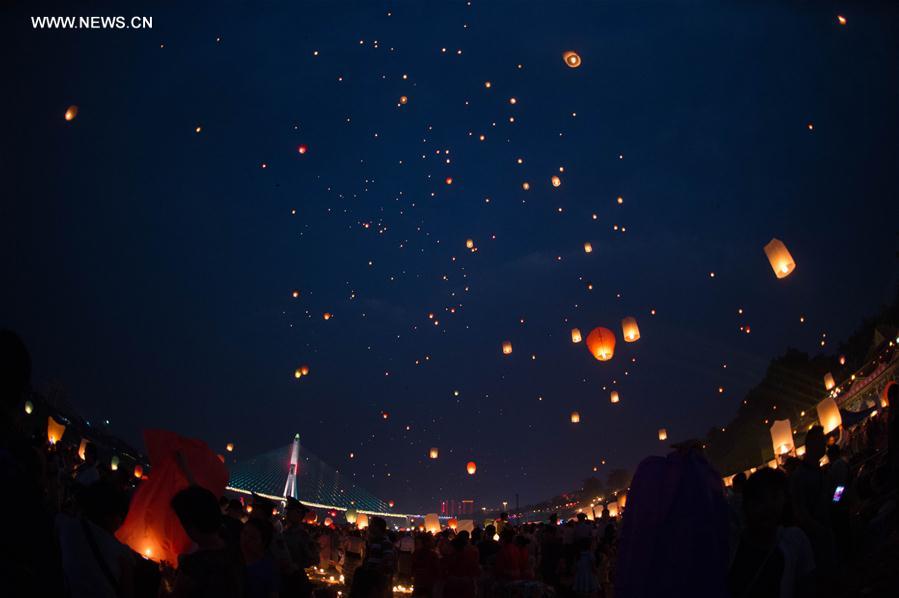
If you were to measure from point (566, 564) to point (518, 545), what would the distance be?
90.6 inches

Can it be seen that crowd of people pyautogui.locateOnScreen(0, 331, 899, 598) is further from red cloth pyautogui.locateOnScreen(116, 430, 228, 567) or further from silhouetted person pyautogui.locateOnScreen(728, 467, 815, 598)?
red cloth pyautogui.locateOnScreen(116, 430, 228, 567)

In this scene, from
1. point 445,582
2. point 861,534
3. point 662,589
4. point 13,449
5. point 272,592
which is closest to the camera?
point 13,449

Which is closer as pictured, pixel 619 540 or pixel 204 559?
pixel 204 559

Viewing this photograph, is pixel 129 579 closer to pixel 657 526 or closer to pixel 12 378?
pixel 12 378

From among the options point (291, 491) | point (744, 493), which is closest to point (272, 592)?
point (744, 493)

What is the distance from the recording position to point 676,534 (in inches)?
96.1

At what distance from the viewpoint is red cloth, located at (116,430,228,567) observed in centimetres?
431

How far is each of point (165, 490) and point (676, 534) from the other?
11.7 feet

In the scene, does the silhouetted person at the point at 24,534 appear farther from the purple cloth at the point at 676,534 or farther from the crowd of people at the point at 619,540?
the purple cloth at the point at 676,534

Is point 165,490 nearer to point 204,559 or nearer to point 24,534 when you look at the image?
point 204,559

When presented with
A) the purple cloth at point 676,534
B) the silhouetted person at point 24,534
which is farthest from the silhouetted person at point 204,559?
the purple cloth at point 676,534

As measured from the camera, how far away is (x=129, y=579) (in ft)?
8.43

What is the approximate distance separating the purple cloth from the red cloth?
2.93 meters

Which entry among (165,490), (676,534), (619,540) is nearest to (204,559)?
(619,540)
